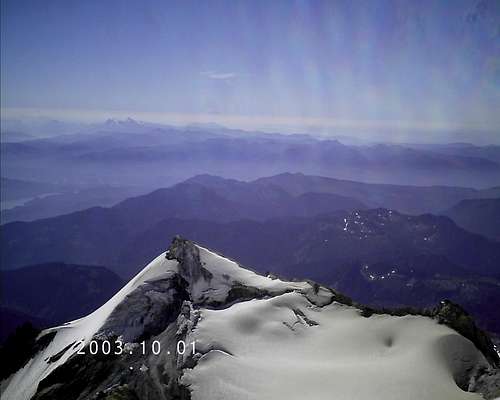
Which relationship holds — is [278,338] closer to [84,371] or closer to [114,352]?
[114,352]

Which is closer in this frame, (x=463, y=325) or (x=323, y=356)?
(x=323, y=356)

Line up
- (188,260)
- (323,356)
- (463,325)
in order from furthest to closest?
1. (188,260)
2. (463,325)
3. (323,356)

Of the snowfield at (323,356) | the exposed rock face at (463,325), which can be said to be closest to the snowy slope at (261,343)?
the snowfield at (323,356)

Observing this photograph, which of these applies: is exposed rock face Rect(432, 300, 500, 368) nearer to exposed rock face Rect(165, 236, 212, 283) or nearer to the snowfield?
the snowfield

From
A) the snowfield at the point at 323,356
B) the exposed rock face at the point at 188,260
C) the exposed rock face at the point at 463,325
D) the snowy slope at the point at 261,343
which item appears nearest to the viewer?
the snowfield at the point at 323,356

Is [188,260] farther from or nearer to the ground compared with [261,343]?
farther from the ground

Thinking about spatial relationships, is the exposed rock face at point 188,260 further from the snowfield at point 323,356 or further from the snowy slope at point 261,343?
the snowfield at point 323,356

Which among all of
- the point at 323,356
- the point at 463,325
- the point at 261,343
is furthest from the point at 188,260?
the point at 463,325

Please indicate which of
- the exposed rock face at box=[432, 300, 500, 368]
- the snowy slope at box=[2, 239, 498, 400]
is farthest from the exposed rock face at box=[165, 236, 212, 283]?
the exposed rock face at box=[432, 300, 500, 368]

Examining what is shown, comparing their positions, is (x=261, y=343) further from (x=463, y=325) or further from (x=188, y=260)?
(x=188, y=260)
